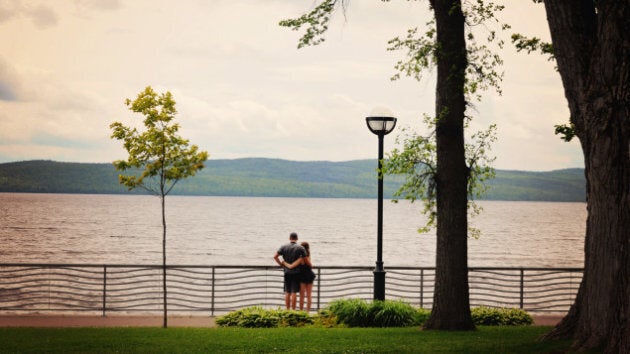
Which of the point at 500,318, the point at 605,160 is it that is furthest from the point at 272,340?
the point at 605,160

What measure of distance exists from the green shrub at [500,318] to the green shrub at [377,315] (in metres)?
1.25

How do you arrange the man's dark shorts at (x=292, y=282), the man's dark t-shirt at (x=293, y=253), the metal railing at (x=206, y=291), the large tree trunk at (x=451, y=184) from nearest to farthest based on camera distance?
the large tree trunk at (x=451, y=184) < the man's dark t-shirt at (x=293, y=253) < the man's dark shorts at (x=292, y=282) < the metal railing at (x=206, y=291)

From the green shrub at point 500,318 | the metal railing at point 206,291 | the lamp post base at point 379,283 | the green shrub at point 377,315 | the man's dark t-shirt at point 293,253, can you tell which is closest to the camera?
the green shrub at point 377,315

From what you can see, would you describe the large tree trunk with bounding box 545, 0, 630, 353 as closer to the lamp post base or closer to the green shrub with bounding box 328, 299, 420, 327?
the green shrub with bounding box 328, 299, 420, 327

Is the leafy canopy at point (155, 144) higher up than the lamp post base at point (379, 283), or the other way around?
the leafy canopy at point (155, 144)

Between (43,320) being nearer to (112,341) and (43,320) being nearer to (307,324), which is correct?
(112,341)

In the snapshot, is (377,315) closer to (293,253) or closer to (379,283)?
(379,283)

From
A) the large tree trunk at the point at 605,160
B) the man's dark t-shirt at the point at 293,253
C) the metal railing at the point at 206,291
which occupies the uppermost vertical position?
the large tree trunk at the point at 605,160

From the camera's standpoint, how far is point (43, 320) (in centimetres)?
1297

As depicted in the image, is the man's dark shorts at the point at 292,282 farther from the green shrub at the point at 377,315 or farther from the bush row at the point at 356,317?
the green shrub at the point at 377,315

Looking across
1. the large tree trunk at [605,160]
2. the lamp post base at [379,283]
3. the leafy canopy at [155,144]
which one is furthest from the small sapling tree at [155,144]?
the large tree trunk at [605,160]

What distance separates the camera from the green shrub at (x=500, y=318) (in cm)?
1289

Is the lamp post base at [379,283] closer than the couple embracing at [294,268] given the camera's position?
Yes

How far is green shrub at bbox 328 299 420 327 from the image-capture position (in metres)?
12.4
